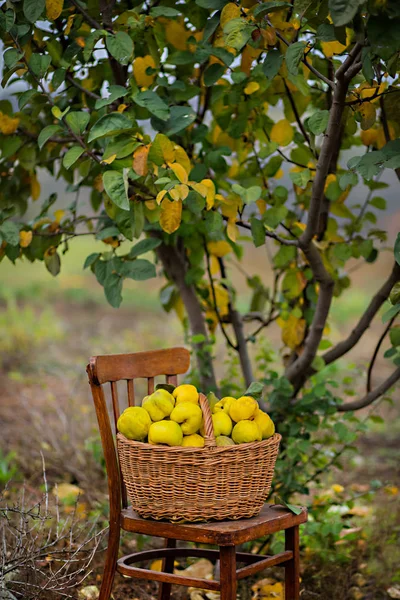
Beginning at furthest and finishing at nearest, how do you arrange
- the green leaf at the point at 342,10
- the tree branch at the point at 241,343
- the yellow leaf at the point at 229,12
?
the tree branch at the point at 241,343 → the yellow leaf at the point at 229,12 → the green leaf at the point at 342,10

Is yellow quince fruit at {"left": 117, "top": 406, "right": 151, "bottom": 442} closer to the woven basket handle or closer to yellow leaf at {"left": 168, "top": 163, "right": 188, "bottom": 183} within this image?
the woven basket handle

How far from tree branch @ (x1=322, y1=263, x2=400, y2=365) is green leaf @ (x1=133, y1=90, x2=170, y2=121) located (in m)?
0.81

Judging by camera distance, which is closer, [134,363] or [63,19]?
[134,363]

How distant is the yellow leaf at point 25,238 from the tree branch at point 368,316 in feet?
3.33

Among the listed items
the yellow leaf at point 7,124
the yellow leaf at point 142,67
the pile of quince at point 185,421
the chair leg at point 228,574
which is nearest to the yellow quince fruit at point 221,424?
the pile of quince at point 185,421

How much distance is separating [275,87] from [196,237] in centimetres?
52

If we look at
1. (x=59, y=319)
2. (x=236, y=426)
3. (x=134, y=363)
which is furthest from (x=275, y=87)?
(x=59, y=319)

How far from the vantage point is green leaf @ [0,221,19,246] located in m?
1.97

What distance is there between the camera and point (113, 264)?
2.04m

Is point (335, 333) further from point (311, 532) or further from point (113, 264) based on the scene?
point (113, 264)

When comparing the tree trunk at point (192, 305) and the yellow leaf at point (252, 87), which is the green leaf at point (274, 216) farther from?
the tree trunk at point (192, 305)

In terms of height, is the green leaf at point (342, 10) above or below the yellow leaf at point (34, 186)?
below

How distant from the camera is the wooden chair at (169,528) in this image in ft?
4.85

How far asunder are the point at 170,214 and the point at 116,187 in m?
0.14
